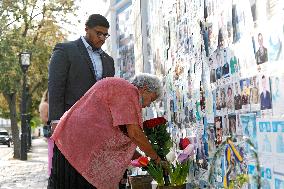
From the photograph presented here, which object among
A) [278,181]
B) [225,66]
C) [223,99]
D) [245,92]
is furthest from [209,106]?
[278,181]

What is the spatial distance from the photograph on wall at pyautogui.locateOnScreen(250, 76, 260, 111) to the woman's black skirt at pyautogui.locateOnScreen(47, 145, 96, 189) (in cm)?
112

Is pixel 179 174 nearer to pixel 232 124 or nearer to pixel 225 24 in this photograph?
pixel 232 124

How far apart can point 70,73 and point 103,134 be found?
3.34ft

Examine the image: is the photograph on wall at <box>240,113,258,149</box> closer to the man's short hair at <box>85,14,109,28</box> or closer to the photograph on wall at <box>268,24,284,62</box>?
the photograph on wall at <box>268,24,284,62</box>

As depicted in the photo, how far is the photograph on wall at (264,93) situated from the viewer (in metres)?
2.72

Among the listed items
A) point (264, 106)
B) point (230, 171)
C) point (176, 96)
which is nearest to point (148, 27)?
point (176, 96)

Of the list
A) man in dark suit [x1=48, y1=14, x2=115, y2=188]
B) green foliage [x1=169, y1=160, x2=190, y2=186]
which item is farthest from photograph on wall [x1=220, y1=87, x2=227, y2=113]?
green foliage [x1=169, y1=160, x2=190, y2=186]

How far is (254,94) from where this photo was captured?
2918 millimetres

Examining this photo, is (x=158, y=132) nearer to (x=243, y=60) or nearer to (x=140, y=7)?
(x=243, y=60)

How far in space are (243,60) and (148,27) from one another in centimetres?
366

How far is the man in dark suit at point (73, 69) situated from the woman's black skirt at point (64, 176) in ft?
1.84

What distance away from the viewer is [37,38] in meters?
21.9

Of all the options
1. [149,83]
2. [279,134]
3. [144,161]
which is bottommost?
[144,161]

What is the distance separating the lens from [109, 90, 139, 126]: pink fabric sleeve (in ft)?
9.73
